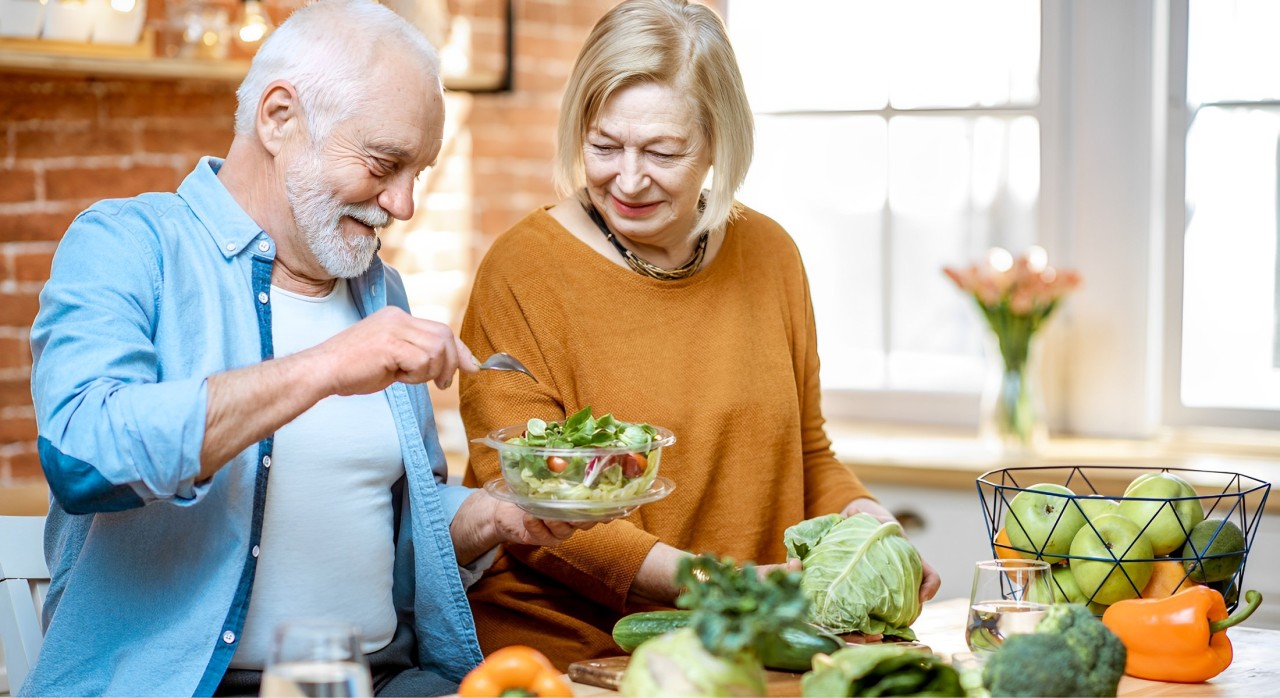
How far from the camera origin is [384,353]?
5.03 feet

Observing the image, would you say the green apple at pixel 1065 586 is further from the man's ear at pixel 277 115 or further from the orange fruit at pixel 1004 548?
the man's ear at pixel 277 115

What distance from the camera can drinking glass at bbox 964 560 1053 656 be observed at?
1.50m

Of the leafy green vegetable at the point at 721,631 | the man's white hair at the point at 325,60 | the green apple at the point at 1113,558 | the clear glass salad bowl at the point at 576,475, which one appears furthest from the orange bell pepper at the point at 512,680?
the man's white hair at the point at 325,60

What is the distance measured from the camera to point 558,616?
204 centimetres

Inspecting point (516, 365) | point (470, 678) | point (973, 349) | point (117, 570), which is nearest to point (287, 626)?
point (470, 678)

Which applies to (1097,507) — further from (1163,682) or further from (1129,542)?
(1163,682)

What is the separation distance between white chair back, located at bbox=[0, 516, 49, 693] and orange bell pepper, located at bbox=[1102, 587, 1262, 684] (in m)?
1.39

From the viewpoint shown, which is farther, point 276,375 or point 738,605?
point 276,375

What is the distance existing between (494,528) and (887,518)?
2.01 feet

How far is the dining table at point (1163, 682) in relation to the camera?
1.50m

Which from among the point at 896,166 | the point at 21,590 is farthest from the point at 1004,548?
the point at 896,166

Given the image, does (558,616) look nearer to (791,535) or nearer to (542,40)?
(791,535)

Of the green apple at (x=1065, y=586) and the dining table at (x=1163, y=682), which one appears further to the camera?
the green apple at (x=1065, y=586)

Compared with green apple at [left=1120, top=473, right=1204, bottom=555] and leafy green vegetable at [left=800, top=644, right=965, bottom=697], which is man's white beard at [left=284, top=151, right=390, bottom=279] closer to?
leafy green vegetable at [left=800, top=644, right=965, bottom=697]
